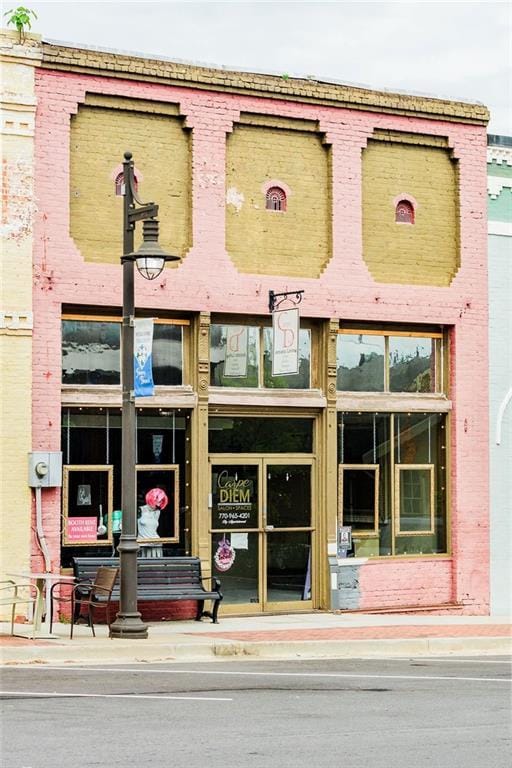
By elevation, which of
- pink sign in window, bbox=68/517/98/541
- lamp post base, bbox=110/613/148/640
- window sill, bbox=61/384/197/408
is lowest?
lamp post base, bbox=110/613/148/640

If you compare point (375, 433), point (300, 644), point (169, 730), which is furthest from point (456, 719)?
point (375, 433)

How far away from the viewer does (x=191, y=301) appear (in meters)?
20.1

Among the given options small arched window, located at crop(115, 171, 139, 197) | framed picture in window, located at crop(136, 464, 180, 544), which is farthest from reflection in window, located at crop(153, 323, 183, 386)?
small arched window, located at crop(115, 171, 139, 197)

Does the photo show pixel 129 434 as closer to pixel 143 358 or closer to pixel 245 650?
pixel 143 358

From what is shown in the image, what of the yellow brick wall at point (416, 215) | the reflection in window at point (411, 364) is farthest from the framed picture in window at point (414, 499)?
the yellow brick wall at point (416, 215)

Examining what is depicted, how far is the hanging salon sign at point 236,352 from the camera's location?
811 inches

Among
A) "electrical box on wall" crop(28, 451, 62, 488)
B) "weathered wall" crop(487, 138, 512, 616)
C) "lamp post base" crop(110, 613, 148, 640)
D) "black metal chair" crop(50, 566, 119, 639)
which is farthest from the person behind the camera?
"weathered wall" crop(487, 138, 512, 616)

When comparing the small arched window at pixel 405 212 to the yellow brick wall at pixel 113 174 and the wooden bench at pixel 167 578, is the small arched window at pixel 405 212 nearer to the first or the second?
the yellow brick wall at pixel 113 174

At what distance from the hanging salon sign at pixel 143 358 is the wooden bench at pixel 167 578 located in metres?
2.75

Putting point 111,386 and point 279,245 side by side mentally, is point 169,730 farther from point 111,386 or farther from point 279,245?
point 279,245

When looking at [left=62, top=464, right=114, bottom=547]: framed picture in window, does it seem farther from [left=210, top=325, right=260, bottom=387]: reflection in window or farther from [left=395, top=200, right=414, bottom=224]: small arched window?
[left=395, top=200, right=414, bottom=224]: small arched window

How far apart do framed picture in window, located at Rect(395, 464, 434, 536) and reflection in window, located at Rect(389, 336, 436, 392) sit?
127 centimetres

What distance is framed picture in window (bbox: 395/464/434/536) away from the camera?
22062 mm

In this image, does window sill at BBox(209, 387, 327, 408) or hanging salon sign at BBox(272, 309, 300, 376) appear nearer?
hanging salon sign at BBox(272, 309, 300, 376)
